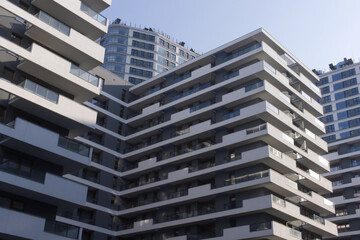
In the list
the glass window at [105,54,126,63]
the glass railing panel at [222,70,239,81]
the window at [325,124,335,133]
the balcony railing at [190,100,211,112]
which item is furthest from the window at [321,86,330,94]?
the balcony railing at [190,100,211,112]

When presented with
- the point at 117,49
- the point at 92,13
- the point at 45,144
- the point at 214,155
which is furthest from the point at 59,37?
the point at 117,49

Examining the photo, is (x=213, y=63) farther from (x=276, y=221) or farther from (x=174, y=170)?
(x=276, y=221)

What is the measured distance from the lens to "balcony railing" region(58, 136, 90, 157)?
36562mm

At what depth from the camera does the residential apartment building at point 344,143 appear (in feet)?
229

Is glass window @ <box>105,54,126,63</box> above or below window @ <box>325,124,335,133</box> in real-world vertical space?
above

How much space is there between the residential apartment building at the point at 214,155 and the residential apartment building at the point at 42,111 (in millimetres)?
14469

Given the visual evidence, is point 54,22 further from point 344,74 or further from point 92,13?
point 344,74

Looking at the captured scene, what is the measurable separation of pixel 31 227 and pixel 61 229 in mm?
2783

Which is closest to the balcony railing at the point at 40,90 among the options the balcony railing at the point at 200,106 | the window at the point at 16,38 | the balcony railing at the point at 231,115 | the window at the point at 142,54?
the window at the point at 16,38

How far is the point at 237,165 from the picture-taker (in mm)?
51375

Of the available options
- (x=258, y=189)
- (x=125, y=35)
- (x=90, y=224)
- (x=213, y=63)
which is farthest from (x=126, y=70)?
(x=258, y=189)

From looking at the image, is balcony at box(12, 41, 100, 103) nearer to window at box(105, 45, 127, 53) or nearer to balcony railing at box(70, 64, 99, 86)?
balcony railing at box(70, 64, 99, 86)

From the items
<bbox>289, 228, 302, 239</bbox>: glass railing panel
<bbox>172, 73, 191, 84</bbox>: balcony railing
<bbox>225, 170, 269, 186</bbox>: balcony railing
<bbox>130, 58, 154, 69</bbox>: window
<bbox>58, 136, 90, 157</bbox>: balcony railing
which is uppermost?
<bbox>130, 58, 154, 69</bbox>: window

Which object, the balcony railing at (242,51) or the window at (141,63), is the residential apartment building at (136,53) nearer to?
the window at (141,63)
